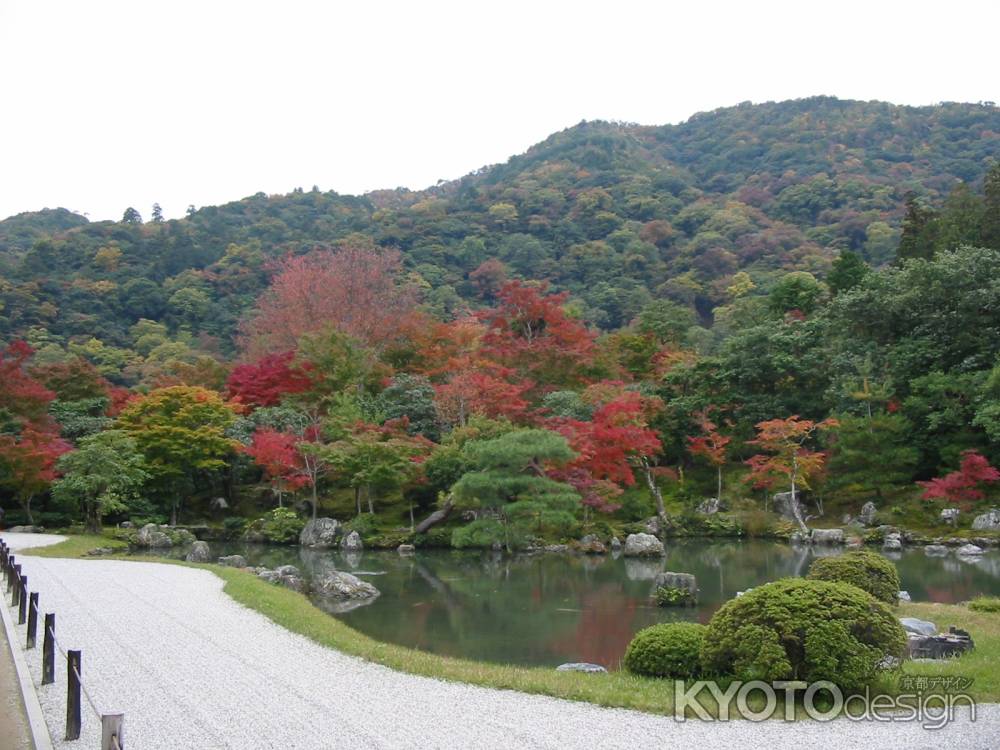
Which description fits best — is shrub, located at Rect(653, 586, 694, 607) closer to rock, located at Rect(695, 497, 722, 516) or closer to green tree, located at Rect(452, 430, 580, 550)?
green tree, located at Rect(452, 430, 580, 550)

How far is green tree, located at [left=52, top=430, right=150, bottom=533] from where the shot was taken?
22856 millimetres

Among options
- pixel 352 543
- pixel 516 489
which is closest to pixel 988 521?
pixel 516 489

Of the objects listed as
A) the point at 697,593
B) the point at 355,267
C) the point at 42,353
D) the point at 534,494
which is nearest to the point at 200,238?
the point at 42,353

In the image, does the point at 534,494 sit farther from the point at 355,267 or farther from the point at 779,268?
the point at 779,268

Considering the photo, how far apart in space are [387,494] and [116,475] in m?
8.89

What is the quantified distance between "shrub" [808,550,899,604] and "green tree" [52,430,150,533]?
19.7 meters

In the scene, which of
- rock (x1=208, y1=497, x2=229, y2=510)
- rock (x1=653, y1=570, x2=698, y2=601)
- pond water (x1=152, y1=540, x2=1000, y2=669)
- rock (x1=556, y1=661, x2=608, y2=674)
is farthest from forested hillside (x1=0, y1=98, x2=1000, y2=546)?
rock (x1=556, y1=661, x2=608, y2=674)

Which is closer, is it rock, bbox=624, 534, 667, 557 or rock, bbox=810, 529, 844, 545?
rock, bbox=624, 534, 667, 557

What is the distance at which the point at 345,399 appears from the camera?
1134 inches

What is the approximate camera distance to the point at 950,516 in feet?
75.9

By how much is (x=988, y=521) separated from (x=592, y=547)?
11.1m

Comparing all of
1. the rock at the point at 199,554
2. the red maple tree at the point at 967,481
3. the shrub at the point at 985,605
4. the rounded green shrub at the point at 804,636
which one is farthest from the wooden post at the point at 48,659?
the red maple tree at the point at 967,481

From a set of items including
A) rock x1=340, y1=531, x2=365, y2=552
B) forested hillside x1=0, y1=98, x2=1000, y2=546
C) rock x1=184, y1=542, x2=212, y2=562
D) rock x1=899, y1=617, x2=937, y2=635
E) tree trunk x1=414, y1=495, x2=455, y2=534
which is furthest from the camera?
tree trunk x1=414, y1=495, x2=455, y2=534

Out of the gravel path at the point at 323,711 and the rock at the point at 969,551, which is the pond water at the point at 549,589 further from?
the gravel path at the point at 323,711
